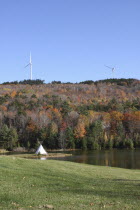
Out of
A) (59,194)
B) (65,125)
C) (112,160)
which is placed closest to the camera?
(59,194)

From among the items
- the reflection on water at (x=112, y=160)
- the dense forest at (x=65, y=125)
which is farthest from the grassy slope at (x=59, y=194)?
the dense forest at (x=65, y=125)

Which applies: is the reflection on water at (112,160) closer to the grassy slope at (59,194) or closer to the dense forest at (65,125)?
the grassy slope at (59,194)

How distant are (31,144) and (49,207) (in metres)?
100

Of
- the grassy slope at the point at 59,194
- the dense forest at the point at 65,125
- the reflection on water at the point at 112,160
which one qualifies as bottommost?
the reflection on water at the point at 112,160

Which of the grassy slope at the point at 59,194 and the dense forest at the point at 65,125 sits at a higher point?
the dense forest at the point at 65,125

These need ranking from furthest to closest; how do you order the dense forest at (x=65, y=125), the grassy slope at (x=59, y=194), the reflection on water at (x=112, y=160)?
the dense forest at (x=65, y=125) → the reflection on water at (x=112, y=160) → the grassy slope at (x=59, y=194)

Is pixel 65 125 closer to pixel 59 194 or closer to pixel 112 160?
pixel 112 160

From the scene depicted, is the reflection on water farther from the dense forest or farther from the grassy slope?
the dense forest

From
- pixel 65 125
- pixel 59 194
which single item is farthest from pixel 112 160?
pixel 65 125

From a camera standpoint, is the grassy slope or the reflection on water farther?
the reflection on water

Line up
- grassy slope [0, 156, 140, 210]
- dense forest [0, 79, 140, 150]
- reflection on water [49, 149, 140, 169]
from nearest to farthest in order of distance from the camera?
grassy slope [0, 156, 140, 210]
reflection on water [49, 149, 140, 169]
dense forest [0, 79, 140, 150]

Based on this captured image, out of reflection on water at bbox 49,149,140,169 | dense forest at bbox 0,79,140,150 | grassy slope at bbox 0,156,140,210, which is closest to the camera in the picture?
grassy slope at bbox 0,156,140,210

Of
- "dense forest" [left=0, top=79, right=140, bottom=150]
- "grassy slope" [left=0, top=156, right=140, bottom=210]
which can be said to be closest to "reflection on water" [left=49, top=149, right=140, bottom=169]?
"grassy slope" [left=0, top=156, right=140, bottom=210]

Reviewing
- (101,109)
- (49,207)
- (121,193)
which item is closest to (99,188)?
(121,193)
